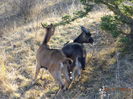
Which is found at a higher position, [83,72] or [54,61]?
[54,61]

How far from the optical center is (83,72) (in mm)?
8727

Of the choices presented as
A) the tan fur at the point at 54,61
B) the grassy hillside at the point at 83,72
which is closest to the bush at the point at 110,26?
the grassy hillside at the point at 83,72

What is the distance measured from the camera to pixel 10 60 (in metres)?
9.87

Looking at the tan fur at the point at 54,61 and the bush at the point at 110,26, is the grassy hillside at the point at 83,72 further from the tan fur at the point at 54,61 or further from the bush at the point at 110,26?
the bush at the point at 110,26

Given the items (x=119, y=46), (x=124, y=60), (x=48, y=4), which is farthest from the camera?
(x=48, y=4)

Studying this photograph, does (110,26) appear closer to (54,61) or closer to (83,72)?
(83,72)

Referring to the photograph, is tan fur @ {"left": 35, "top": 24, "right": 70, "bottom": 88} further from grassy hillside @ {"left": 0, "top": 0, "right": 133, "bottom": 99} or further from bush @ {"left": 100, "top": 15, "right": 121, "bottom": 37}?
bush @ {"left": 100, "top": 15, "right": 121, "bottom": 37}

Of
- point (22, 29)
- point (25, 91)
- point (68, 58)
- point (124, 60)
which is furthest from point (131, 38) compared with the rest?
point (22, 29)

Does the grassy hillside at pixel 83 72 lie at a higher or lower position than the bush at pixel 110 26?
lower

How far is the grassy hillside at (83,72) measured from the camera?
7.91 metres

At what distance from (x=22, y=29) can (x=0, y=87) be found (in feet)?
14.9

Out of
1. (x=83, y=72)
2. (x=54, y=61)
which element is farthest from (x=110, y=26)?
(x=54, y=61)

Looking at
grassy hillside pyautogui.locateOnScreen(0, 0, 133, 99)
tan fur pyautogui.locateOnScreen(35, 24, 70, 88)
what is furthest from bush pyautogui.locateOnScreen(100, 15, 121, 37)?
tan fur pyautogui.locateOnScreen(35, 24, 70, 88)

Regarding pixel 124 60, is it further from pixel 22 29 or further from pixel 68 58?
pixel 22 29
